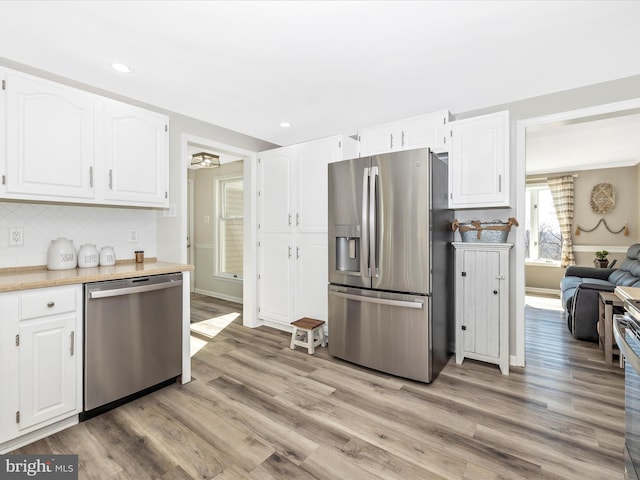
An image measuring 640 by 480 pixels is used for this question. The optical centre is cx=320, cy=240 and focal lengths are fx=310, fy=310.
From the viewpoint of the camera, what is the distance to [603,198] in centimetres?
565

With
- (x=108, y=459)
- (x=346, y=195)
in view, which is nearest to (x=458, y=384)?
(x=346, y=195)

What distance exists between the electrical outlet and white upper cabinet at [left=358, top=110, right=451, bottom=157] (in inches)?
117

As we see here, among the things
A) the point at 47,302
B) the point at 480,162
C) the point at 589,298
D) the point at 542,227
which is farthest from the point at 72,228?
the point at 542,227

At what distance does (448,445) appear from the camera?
1806 mm

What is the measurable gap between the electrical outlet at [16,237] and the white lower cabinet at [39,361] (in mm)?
730

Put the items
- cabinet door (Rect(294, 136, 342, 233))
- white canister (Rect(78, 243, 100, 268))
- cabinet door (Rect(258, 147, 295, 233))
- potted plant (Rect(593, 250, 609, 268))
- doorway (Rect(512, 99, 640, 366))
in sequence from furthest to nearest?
potted plant (Rect(593, 250, 609, 268))
cabinet door (Rect(258, 147, 295, 233))
cabinet door (Rect(294, 136, 342, 233))
doorway (Rect(512, 99, 640, 366))
white canister (Rect(78, 243, 100, 268))

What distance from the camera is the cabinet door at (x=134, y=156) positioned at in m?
2.38

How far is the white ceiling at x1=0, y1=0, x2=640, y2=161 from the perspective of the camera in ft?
5.60

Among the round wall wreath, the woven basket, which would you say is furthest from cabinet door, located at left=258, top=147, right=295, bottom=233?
the round wall wreath

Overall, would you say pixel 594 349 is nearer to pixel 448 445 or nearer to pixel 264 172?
pixel 448 445

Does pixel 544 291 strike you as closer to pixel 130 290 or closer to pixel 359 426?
pixel 359 426

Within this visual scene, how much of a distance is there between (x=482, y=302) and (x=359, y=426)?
158 cm

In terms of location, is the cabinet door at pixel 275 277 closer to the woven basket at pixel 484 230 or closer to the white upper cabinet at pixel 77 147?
the white upper cabinet at pixel 77 147

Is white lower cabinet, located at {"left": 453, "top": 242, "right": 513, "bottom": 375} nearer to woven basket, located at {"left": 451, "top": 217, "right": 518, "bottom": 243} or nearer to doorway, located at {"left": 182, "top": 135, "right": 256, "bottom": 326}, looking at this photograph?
woven basket, located at {"left": 451, "top": 217, "right": 518, "bottom": 243}
